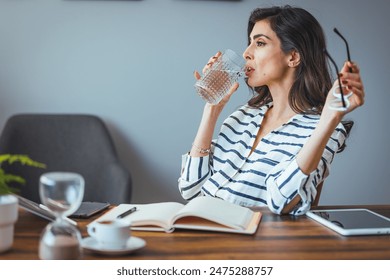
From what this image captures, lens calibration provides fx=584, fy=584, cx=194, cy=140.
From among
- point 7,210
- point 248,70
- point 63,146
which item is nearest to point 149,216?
point 7,210

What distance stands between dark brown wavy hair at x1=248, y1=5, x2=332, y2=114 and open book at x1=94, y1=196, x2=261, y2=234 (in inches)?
27.2

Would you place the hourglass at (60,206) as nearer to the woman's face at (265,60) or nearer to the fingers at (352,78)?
the fingers at (352,78)

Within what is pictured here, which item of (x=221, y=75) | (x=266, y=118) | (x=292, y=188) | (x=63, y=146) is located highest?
(x=221, y=75)

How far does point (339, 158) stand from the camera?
10.3ft

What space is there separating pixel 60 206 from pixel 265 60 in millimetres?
1208

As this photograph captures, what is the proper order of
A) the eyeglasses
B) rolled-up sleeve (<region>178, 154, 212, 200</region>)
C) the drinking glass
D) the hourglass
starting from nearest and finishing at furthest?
the hourglass < the eyeglasses < the drinking glass < rolled-up sleeve (<region>178, 154, 212, 200</region>)

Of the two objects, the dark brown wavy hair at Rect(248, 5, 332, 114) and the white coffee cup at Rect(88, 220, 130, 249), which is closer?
the white coffee cup at Rect(88, 220, 130, 249)

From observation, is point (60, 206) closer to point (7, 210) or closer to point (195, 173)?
point (7, 210)

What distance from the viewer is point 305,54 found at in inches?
81.0

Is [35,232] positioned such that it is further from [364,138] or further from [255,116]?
[364,138]

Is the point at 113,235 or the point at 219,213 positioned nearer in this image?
the point at 113,235

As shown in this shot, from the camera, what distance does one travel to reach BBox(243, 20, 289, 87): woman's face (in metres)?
2.05

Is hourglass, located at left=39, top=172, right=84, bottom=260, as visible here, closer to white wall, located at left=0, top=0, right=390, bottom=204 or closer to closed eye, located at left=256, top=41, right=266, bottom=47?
closed eye, located at left=256, top=41, right=266, bottom=47

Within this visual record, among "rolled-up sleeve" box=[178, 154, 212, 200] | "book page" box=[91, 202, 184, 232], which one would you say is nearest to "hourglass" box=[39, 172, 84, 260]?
"book page" box=[91, 202, 184, 232]
